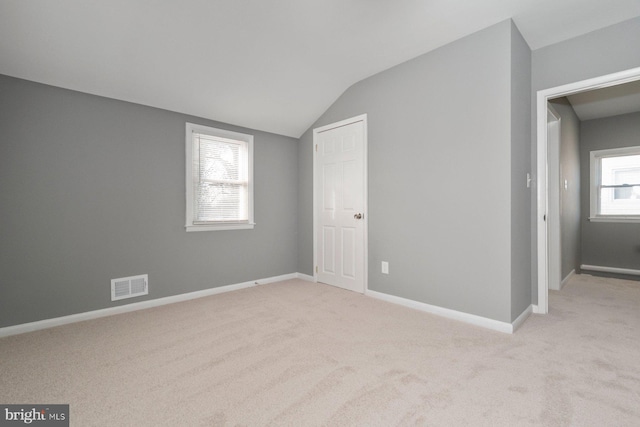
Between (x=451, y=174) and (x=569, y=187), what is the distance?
9.45 feet

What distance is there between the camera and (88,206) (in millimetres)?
2855

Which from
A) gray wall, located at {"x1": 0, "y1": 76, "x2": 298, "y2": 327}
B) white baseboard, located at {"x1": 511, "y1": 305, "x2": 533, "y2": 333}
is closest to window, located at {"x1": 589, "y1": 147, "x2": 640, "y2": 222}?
white baseboard, located at {"x1": 511, "y1": 305, "x2": 533, "y2": 333}

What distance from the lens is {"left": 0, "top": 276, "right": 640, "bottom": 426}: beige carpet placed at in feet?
4.96

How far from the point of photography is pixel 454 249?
2832 mm

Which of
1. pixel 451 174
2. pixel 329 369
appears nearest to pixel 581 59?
pixel 451 174

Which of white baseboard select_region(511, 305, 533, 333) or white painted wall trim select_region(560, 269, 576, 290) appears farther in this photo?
white painted wall trim select_region(560, 269, 576, 290)

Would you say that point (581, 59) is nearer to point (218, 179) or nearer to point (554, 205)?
point (554, 205)

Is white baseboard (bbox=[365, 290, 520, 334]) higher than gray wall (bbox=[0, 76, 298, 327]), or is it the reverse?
gray wall (bbox=[0, 76, 298, 327])

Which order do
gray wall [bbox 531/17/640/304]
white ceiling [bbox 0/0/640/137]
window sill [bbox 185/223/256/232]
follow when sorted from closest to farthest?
white ceiling [bbox 0/0/640/137] < gray wall [bbox 531/17/640/304] < window sill [bbox 185/223/256/232]

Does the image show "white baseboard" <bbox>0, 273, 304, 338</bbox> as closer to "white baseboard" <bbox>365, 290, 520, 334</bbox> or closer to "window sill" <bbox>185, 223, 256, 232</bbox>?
"window sill" <bbox>185, 223, 256, 232</bbox>

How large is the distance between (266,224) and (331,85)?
2077mm

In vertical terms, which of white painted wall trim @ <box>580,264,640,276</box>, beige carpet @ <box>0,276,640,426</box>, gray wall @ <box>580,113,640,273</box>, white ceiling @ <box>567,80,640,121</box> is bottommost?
beige carpet @ <box>0,276,640,426</box>

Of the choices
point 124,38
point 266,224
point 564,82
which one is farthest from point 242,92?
point 564,82

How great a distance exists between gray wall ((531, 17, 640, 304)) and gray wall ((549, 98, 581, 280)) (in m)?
1.12
